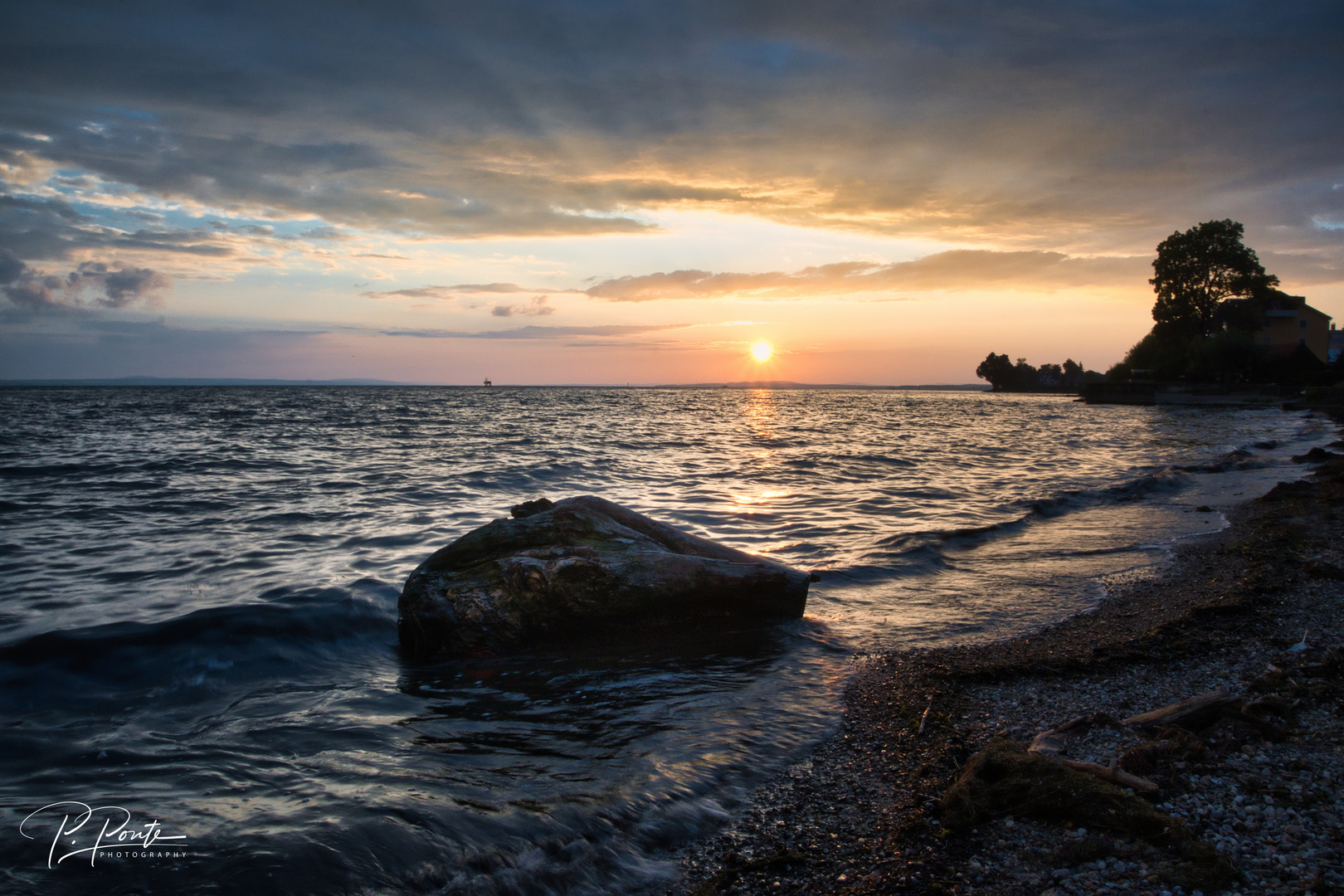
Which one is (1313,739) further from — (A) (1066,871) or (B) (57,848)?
(B) (57,848)

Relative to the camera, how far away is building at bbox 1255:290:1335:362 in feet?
264

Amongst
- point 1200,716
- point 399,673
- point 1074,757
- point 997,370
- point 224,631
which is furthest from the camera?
point 997,370

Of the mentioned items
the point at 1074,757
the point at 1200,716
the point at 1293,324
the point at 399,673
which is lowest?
the point at 399,673

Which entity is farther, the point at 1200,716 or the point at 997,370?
the point at 997,370

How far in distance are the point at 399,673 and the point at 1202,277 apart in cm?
9015

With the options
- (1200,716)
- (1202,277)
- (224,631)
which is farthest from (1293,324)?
(224,631)

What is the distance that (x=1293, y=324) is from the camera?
81812 mm

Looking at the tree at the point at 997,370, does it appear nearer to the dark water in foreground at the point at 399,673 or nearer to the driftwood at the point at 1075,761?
the dark water in foreground at the point at 399,673

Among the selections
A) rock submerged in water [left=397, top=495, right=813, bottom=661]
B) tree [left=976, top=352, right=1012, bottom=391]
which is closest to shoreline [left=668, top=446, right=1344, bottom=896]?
rock submerged in water [left=397, top=495, right=813, bottom=661]

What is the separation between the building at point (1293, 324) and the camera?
8056 centimetres

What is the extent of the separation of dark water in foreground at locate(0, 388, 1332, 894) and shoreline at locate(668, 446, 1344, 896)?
1.27ft

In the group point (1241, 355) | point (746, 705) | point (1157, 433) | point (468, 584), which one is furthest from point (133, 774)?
point (1241, 355)

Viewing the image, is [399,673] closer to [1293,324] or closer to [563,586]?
[563,586]

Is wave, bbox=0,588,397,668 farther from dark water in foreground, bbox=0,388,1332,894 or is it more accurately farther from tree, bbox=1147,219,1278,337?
tree, bbox=1147,219,1278,337
